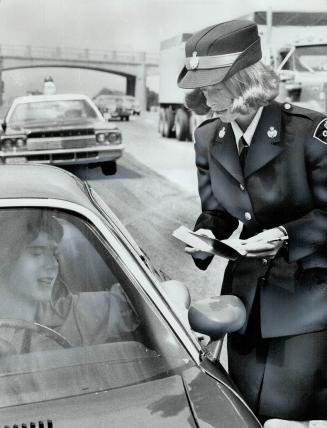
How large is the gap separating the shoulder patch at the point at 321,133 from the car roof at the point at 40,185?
76 cm

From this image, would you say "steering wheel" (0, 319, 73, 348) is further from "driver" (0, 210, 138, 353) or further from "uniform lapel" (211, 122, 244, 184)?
"uniform lapel" (211, 122, 244, 184)

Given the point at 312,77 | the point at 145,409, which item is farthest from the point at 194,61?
the point at 312,77

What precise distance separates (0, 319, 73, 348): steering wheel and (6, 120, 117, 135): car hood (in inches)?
423

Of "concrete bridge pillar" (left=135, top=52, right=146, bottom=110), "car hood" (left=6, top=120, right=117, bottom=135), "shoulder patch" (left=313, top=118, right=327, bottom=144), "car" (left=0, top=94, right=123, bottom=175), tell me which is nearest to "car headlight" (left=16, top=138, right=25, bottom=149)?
"car" (left=0, top=94, right=123, bottom=175)

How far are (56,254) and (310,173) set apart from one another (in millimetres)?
862

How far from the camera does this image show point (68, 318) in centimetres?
218

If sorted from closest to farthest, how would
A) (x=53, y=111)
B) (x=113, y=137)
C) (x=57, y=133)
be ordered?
1. (x=57, y=133)
2. (x=113, y=137)
3. (x=53, y=111)

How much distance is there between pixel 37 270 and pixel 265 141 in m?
0.88

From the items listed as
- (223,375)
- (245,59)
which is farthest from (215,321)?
(245,59)

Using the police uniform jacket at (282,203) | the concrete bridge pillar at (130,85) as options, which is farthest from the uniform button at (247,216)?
the concrete bridge pillar at (130,85)

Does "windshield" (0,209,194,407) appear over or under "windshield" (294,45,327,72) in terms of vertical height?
over

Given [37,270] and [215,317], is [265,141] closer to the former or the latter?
[215,317]

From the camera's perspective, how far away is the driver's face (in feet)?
7.26

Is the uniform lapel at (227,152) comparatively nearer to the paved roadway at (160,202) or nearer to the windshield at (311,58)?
the paved roadway at (160,202)
